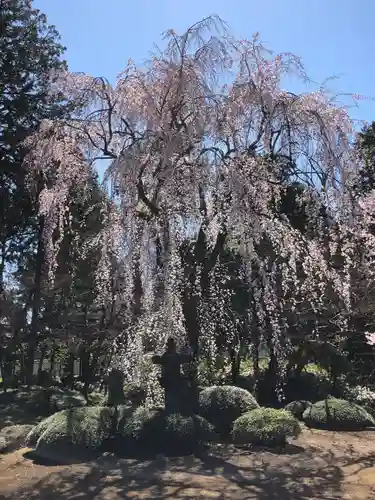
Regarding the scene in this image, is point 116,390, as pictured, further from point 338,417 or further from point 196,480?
point 196,480

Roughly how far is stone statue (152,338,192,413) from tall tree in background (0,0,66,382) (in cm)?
691

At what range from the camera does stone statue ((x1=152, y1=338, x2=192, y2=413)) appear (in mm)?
6760

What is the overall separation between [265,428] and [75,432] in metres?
2.66

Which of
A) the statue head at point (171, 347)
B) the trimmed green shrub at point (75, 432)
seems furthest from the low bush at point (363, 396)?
the trimmed green shrub at point (75, 432)

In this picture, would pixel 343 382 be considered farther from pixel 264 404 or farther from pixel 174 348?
pixel 174 348

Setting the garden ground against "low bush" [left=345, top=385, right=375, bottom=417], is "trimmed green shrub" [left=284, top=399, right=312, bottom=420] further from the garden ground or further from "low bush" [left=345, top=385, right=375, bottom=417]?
the garden ground

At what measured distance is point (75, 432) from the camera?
6574 mm

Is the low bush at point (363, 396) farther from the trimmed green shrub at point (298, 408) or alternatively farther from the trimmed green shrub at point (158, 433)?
the trimmed green shrub at point (158, 433)

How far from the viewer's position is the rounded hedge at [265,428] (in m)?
7.10

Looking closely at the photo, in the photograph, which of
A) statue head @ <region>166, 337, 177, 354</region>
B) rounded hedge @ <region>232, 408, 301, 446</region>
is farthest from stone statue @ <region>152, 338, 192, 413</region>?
rounded hedge @ <region>232, 408, 301, 446</region>

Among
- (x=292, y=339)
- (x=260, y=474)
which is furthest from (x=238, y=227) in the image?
(x=292, y=339)

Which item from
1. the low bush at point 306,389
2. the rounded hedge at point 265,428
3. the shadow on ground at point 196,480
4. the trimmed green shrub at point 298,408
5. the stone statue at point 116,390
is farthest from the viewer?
the low bush at point 306,389

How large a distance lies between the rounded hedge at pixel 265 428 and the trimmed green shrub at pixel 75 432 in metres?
1.91

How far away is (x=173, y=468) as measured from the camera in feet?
19.2
